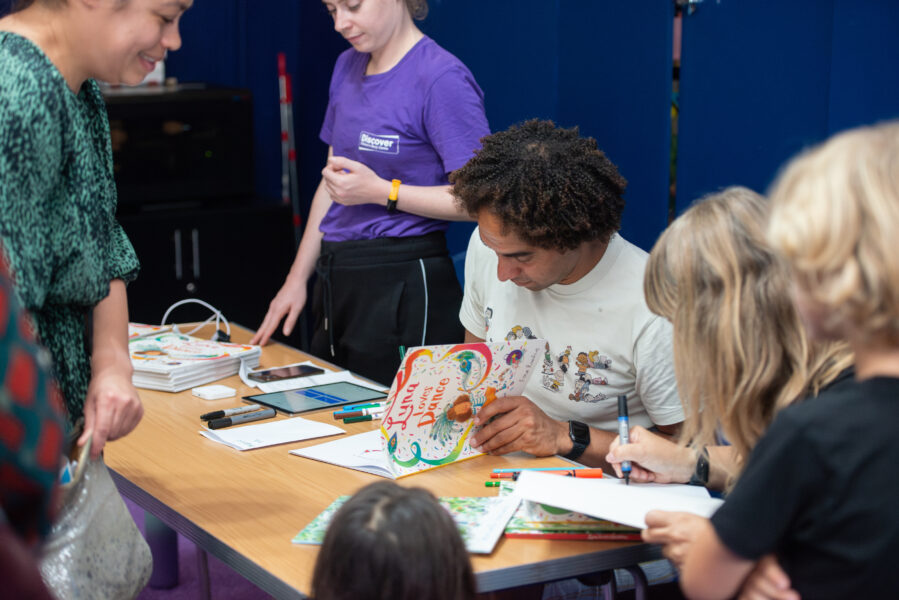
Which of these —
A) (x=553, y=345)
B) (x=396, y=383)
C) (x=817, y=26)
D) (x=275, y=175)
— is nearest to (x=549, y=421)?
(x=553, y=345)

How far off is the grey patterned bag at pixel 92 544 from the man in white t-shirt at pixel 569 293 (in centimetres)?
73

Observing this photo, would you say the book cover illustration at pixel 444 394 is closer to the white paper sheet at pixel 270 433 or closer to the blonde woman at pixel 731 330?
the white paper sheet at pixel 270 433

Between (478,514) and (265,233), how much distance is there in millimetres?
3269

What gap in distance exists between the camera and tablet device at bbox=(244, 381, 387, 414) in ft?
7.48

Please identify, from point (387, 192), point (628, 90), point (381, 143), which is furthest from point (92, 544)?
point (628, 90)

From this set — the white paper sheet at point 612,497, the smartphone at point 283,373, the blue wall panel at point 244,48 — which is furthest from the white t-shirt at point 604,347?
the blue wall panel at point 244,48

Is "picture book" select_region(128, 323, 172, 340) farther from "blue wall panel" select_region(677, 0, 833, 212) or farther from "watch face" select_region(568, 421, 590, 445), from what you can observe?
"blue wall panel" select_region(677, 0, 833, 212)

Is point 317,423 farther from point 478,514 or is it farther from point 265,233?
point 265,233

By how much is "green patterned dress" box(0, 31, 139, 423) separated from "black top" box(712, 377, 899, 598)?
92cm

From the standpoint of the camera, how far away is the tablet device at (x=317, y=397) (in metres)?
2.28

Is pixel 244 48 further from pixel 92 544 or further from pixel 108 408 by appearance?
pixel 92 544

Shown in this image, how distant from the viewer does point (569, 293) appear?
2.09 meters

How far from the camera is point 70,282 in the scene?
1.44 m

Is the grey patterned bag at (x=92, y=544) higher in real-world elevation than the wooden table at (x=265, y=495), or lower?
higher
